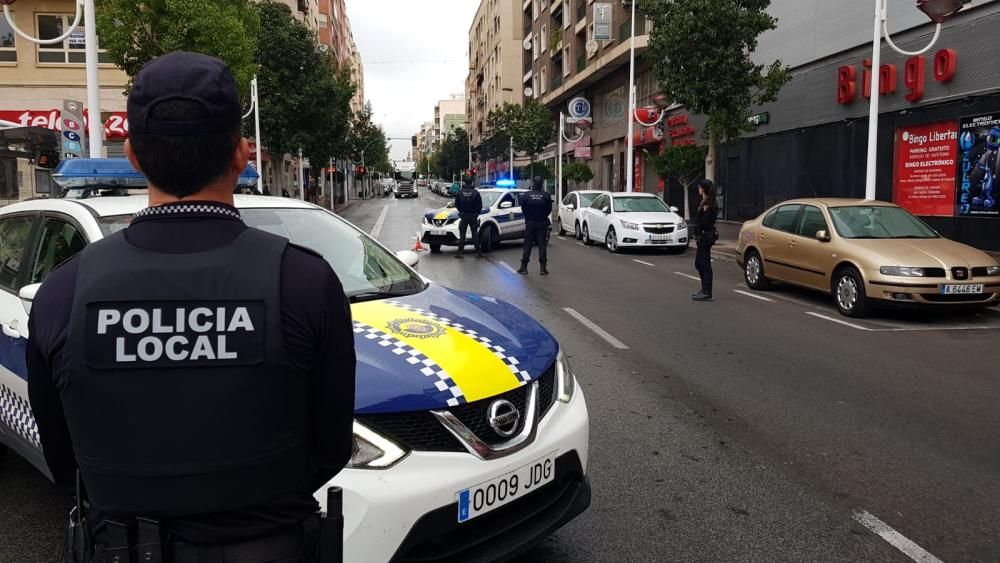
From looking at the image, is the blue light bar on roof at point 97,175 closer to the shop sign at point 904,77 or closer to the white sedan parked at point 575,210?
the shop sign at point 904,77

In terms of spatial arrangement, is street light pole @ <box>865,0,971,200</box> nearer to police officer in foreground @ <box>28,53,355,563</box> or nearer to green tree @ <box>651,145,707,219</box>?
green tree @ <box>651,145,707,219</box>

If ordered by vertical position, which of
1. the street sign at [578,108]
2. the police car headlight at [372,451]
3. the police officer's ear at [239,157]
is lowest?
the police car headlight at [372,451]

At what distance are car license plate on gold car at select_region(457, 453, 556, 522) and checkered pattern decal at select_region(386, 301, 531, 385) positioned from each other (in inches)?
13.8

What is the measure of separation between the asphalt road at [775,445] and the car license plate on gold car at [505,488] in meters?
0.66

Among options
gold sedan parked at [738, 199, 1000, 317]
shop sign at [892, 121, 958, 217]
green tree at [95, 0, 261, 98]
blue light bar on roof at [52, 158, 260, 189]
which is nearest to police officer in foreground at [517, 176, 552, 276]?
gold sedan parked at [738, 199, 1000, 317]

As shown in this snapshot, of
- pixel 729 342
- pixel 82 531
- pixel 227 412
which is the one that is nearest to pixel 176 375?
pixel 227 412

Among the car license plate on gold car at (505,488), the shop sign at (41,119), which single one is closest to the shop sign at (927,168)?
the car license plate on gold car at (505,488)

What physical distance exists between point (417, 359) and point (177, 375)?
1.64 meters

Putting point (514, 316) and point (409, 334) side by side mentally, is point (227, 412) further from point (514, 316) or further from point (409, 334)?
point (514, 316)

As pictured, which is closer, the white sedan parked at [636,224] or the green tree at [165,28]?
the green tree at [165,28]

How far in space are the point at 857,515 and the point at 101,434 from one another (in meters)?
3.66

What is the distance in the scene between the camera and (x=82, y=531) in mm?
1634

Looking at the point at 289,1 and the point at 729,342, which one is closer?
the point at 729,342

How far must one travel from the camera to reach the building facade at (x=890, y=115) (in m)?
16.5
